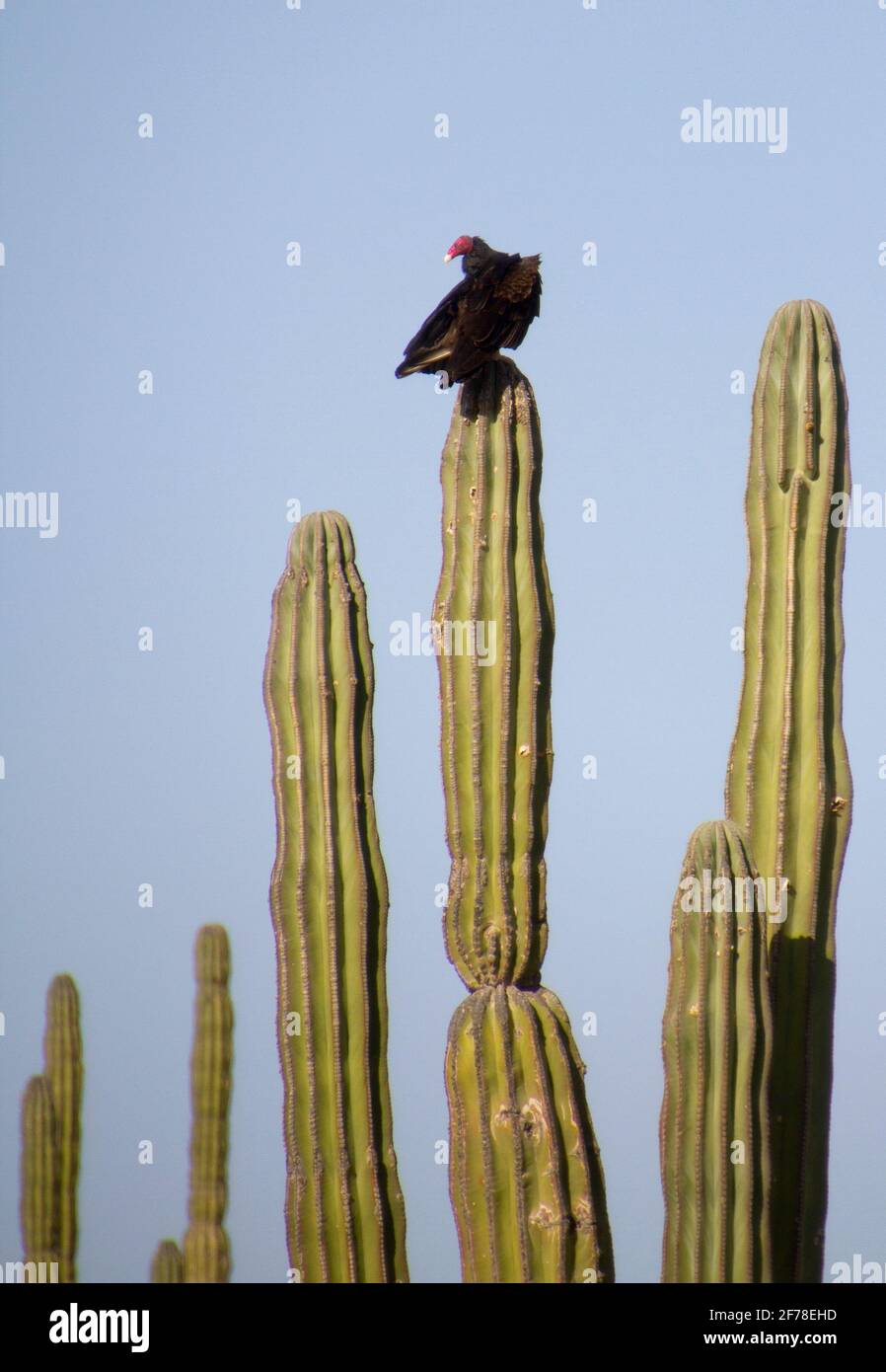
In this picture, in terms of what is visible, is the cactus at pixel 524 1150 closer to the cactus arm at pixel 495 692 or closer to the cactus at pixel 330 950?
the cactus arm at pixel 495 692

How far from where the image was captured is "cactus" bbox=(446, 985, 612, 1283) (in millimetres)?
6387

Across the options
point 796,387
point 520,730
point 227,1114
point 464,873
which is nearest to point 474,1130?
point 464,873

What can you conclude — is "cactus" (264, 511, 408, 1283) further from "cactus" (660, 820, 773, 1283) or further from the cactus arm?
"cactus" (660, 820, 773, 1283)

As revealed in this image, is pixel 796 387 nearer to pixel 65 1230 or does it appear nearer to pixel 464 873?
pixel 464 873

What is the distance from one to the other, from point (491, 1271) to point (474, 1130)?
1.58ft

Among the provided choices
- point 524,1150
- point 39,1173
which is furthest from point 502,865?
point 39,1173

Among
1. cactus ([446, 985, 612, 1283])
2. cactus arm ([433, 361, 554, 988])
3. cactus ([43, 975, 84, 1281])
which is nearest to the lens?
cactus ([446, 985, 612, 1283])

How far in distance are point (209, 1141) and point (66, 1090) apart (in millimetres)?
938

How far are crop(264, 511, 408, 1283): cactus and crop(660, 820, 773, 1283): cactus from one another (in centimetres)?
121

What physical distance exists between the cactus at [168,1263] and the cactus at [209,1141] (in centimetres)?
5

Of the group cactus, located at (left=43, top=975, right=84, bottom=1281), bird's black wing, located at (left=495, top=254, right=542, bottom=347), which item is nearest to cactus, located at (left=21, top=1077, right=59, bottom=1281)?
cactus, located at (left=43, top=975, right=84, bottom=1281)

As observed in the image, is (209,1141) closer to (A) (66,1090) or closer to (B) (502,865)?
(A) (66,1090)

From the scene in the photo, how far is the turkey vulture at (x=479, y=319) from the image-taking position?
6.76m
